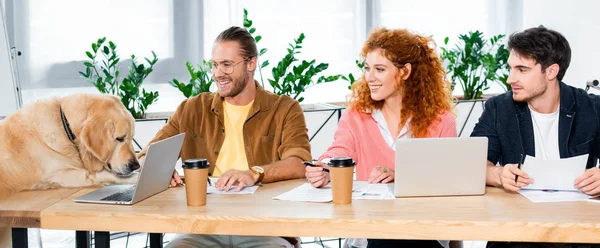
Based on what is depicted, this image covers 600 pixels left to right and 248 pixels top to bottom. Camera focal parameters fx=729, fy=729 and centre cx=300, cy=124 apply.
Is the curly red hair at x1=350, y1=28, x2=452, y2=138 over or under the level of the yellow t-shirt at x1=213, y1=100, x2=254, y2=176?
over

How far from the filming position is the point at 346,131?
286cm

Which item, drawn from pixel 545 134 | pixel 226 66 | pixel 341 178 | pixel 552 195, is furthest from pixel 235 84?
pixel 552 195

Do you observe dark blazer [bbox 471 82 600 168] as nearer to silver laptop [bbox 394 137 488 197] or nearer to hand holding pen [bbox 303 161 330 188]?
silver laptop [bbox 394 137 488 197]

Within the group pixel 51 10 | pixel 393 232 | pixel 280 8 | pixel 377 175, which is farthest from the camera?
pixel 280 8

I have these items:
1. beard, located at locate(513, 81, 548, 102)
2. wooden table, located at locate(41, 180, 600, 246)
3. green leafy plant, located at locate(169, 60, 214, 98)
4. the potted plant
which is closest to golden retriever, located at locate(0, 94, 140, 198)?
wooden table, located at locate(41, 180, 600, 246)

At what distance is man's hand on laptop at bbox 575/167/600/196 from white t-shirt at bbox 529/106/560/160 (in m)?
0.45

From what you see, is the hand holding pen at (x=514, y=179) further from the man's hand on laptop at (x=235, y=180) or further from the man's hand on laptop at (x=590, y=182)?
the man's hand on laptop at (x=235, y=180)

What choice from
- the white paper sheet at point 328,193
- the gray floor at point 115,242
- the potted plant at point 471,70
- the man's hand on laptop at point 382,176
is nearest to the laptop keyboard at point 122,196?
the white paper sheet at point 328,193

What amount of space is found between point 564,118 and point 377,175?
73 cm

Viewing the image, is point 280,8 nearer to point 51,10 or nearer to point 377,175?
point 51,10

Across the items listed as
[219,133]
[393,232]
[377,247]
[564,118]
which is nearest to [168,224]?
[393,232]

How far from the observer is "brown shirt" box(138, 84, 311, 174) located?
292 cm

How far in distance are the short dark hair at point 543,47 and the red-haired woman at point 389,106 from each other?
1.29 feet

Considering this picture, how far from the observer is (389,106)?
2.90 m
